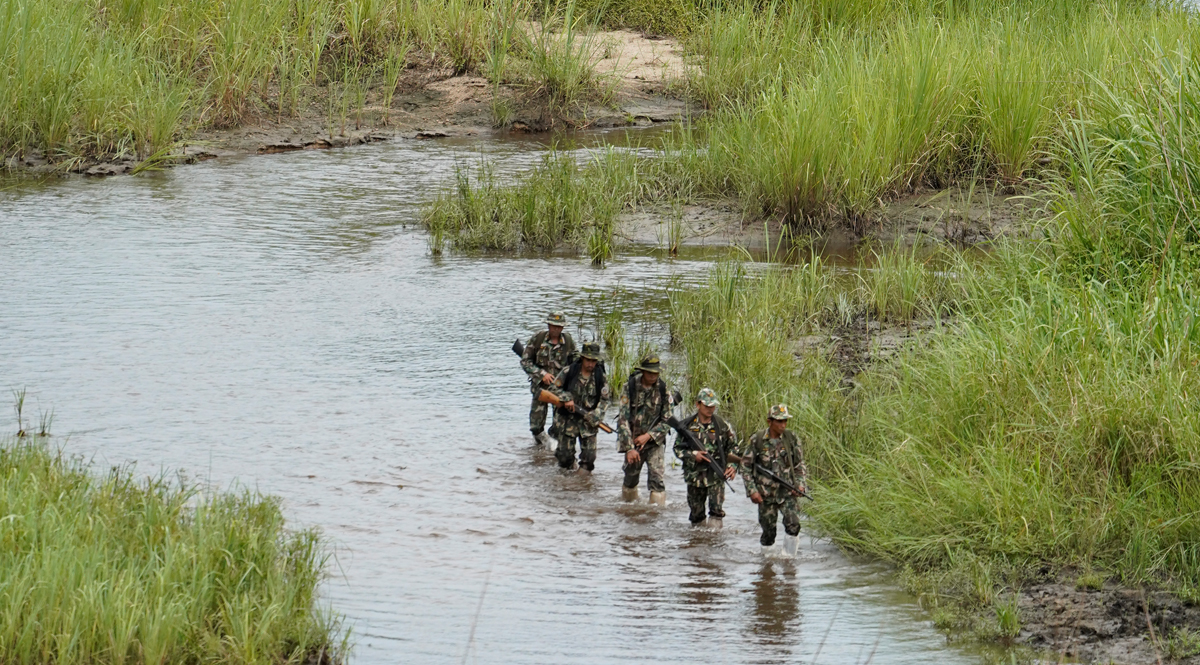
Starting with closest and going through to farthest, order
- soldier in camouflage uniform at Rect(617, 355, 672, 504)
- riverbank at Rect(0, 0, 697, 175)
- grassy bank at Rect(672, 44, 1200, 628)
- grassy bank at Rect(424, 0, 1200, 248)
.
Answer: grassy bank at Rect(672, 44, 1200, 628) < soldier in camouflage uniform at Rect(617, 355, 672, 504) < grassy bank at Rect(424, 0, 1200, 248) < riverbank at Rect(0, 0, 697, 175)

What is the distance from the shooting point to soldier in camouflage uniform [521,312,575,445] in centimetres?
987

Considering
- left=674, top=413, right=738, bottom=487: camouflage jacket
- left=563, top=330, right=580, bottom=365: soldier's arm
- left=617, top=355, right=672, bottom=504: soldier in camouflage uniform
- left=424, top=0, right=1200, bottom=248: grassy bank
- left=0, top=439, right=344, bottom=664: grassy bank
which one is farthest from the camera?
left=424, top=0, right=1200, bottom=248: grassy bank

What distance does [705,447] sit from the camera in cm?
839

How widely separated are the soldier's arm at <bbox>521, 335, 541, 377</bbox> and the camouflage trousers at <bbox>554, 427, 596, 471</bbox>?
0.54m

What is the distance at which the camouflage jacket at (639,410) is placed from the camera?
902 cm

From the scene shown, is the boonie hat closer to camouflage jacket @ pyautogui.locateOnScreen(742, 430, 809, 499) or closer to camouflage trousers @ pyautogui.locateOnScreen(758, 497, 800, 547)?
camouflage jacket @ pyautogui.locateOnScreen(742, 430, 809, 499)

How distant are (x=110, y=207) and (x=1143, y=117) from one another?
36.6ft

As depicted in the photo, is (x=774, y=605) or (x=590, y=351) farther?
(x=590, y=351)

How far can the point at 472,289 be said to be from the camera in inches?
530

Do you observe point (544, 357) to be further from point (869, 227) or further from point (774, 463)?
point (869, 227)

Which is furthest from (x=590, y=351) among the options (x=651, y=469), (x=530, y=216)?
(x=530, y=216)

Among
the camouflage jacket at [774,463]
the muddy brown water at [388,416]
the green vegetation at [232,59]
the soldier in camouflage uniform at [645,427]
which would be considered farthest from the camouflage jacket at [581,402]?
the green vegetation at [232,59]

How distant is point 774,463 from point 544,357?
8.50 feet

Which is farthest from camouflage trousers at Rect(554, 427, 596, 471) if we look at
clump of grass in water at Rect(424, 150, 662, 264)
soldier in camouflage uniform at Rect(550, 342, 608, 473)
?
clump of grass in water at Rect(424, 150, 662, 264)
